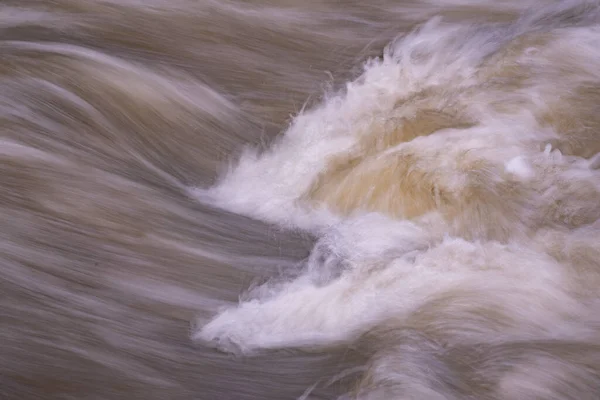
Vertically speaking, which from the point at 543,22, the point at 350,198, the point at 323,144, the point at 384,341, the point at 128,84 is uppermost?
the point at 543,22

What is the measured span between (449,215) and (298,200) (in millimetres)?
420

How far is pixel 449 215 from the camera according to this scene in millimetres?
1861

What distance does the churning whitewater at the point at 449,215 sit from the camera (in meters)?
1.56

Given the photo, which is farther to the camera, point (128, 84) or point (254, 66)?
point (254, 66)

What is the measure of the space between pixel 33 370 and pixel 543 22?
1.89 metres

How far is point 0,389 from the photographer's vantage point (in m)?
1.53

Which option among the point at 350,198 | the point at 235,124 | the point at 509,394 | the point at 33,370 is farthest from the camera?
the point at 235,124

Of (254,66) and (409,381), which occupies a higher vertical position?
(254,66)

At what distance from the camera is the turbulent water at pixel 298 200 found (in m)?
1.59

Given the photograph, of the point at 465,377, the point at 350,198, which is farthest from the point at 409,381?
the point at 350,198

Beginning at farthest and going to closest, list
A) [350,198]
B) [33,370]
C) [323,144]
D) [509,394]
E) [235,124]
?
[235,124], [323,144], [350,198], [33,370], [509,394]

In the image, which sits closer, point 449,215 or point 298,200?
point 449,215

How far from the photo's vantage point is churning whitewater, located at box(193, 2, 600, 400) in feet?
5.10

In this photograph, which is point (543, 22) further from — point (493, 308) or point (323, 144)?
point (493, 308)
